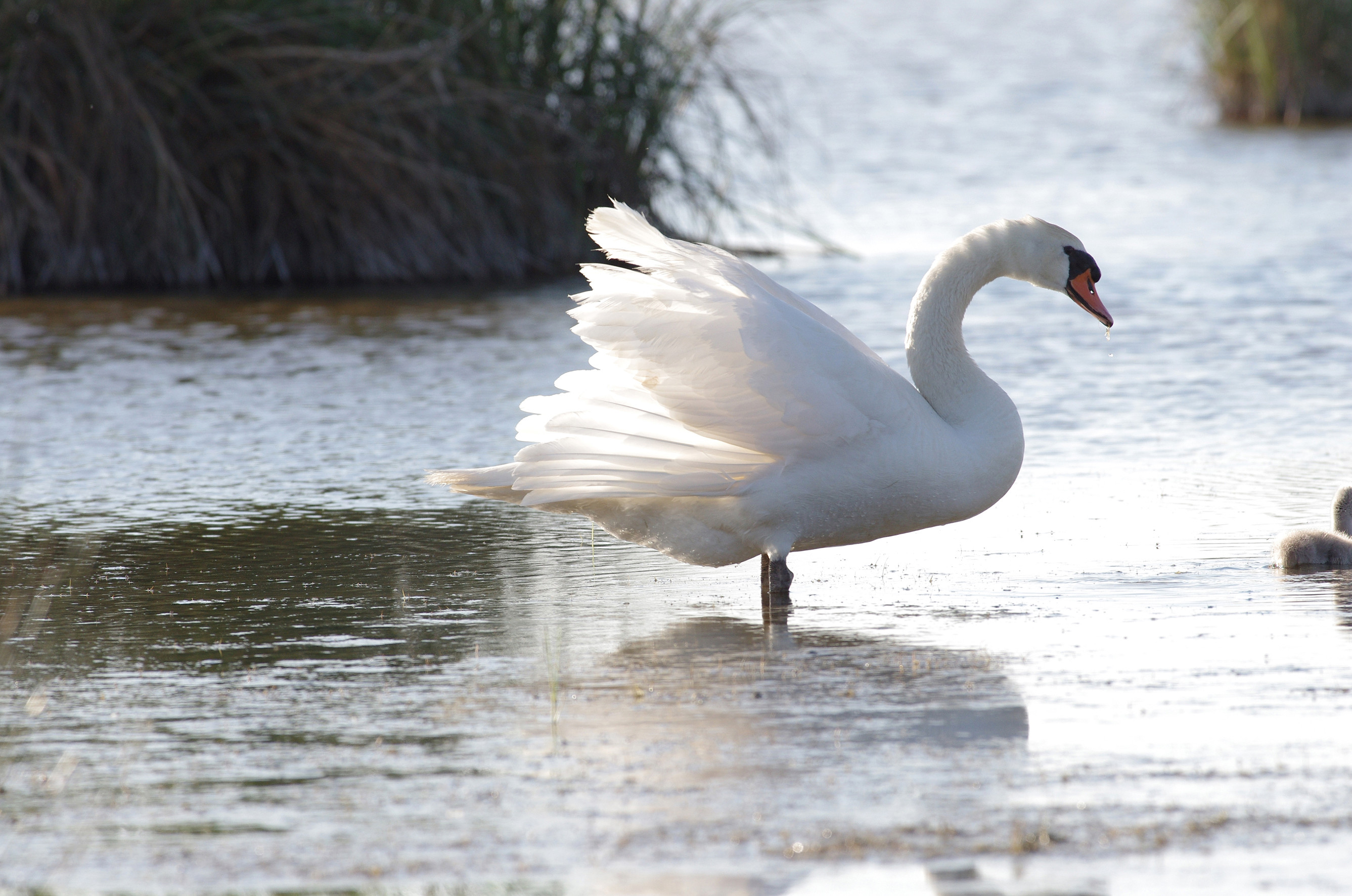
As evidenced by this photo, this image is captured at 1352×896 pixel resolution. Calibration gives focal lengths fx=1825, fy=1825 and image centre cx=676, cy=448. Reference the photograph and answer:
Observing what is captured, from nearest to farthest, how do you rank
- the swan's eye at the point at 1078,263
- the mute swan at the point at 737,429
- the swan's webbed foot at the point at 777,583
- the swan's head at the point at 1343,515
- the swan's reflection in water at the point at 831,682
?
the swan's reflection in water at the point at 831,682, the mute swan at the point at 737,429, the swan's webbed foot at the point at 777,583, the swan's eye at the point at 1078,263, the swan's head at the point at 1343,515

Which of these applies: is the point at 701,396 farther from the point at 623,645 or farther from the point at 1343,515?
the point at 1343,515

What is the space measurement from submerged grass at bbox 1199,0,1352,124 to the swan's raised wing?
17358mm

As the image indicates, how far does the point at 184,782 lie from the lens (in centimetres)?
416

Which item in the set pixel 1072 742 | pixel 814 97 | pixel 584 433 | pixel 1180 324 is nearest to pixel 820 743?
pixel 1072 742

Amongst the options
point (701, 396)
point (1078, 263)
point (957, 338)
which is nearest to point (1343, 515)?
point (1078, 263)

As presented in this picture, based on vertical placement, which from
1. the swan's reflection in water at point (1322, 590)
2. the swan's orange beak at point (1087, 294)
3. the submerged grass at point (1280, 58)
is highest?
the submerged grass at point (1280, 58)

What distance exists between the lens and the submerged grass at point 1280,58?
70.2ft

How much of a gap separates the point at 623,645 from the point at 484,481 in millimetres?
883

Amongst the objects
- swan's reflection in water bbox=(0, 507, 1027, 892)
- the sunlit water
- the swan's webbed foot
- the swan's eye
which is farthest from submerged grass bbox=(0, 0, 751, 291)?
the swan's webbed foot

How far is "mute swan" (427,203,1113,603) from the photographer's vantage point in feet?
18.8

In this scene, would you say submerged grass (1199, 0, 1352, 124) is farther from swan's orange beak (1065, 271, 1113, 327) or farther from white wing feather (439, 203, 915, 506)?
white wing feather (439, 203, 915, 506)

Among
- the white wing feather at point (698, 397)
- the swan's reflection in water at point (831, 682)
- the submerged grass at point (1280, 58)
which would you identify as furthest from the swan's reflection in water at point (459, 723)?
the submerged grass at point (1280, 58)

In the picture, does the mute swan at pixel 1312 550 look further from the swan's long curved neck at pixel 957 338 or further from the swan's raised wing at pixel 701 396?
the swan's raised wing at pixel 701 396

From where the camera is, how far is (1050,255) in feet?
20.6
